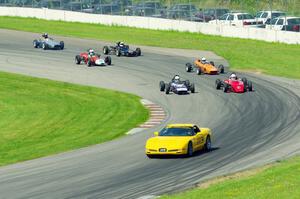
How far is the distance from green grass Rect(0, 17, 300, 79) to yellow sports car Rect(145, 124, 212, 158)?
2374cm

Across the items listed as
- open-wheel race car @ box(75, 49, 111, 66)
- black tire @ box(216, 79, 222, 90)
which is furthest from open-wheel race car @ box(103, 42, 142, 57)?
black tire @ box(216, 79, 222, 90)

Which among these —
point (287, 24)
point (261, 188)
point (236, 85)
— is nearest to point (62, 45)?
point (287, 24)

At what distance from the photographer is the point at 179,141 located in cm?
3634

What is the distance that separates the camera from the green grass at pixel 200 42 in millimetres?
65444

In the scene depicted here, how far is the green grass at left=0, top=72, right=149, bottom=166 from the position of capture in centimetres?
4134

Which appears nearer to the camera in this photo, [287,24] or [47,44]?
[47,44]

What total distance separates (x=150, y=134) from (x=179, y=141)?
6.42m

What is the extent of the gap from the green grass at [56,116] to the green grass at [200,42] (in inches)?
544

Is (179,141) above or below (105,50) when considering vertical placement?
below

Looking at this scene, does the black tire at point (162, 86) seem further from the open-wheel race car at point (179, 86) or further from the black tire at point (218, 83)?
the black tire at point (218, 83)

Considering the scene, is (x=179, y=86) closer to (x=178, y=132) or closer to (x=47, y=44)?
(x=178, y=132)

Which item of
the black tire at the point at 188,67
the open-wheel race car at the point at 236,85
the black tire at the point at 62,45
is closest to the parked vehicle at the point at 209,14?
the black tire at the point at 62,45

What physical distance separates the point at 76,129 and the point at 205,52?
28.3 meters

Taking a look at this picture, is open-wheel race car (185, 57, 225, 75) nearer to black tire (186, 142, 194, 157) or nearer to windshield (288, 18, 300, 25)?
A: windshield (288, 18, 300, 25)
